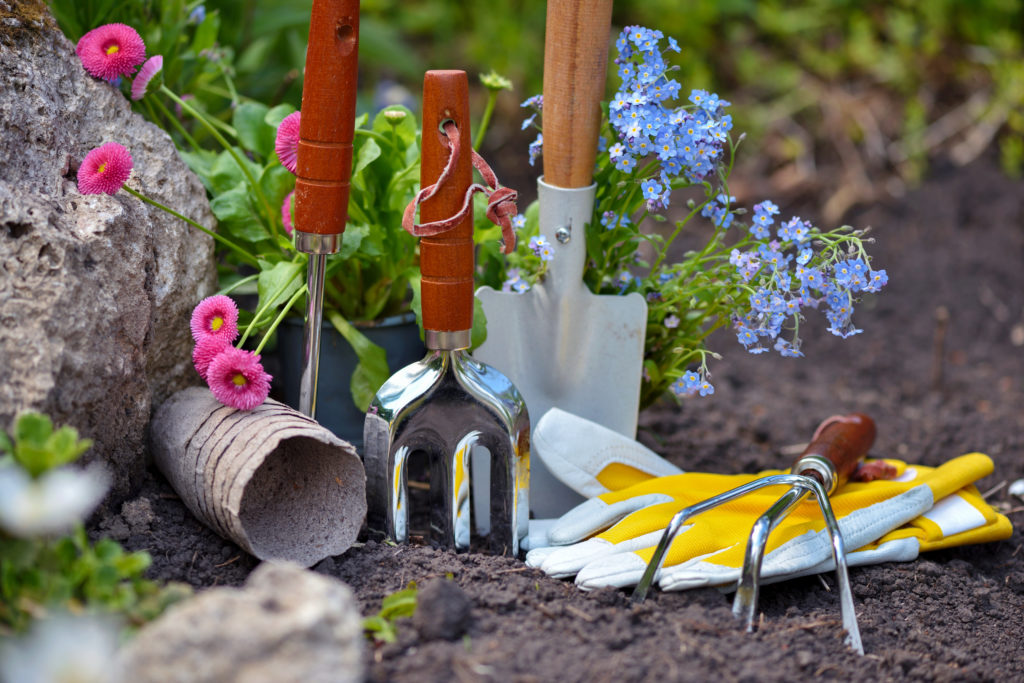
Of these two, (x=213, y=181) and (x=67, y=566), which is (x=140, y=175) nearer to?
(x=213, y=181)

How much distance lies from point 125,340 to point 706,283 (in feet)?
Result: 2.96

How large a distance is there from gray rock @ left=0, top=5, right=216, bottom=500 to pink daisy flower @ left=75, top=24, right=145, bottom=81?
0.03 m

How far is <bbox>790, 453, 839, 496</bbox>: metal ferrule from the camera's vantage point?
1.43m

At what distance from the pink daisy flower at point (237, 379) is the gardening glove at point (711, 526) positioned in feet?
1.51

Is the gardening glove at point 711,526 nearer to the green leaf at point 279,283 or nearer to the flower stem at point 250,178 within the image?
the green leaf at point 279,283

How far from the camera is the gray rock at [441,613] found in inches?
39.8

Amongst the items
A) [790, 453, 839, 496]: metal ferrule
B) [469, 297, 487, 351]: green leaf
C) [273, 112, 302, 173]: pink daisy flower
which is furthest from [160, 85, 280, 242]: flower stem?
[790, 453, 839, 496]: metal ferrule

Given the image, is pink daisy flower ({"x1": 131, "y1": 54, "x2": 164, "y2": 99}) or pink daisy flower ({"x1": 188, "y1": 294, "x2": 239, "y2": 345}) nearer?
pink daisy flower ({"x1": 188, "y1": 294, "x2": 239, "y2": 345})

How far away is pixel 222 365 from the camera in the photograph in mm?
1243

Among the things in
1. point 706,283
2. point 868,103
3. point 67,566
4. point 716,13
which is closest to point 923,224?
point 868,103

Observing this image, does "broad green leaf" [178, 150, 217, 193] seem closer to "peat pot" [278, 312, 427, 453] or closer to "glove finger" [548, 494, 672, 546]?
"peat pot" [278, 312, 427, 453]

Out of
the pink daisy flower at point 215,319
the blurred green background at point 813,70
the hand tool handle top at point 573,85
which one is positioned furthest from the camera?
the blurred green background at point 813,70

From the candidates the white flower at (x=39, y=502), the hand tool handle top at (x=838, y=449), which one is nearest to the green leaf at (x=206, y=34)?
the white flower at (x=39, y=502)

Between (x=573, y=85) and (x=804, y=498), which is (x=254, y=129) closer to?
(x=573, y=85)
